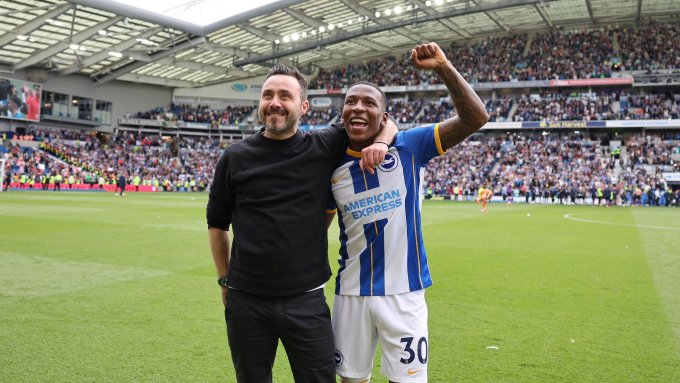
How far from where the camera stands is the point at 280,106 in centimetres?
280

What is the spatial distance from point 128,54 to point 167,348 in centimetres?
4677

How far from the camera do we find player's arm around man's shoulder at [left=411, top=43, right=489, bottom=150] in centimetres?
285

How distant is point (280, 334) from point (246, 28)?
44.7 m

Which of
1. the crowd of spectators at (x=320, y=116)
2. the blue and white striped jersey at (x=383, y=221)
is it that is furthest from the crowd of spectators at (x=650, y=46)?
the blue and white striped jersey at (x=383, y=221)

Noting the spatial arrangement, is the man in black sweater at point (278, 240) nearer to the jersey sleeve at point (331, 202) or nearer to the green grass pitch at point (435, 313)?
the jersey sleeve at point (331, 202)

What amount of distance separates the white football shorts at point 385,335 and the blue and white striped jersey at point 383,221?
2.8 inches

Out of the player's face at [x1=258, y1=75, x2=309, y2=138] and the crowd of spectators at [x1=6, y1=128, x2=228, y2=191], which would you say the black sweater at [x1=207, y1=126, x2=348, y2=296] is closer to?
the player's face at [x1=258, y1=75, x2=309, y2=138]

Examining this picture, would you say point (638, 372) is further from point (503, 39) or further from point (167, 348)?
point (503, 39)

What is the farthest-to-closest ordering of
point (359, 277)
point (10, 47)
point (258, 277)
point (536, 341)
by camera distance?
point (10, 47) < point (536, 341) < point (359, 277) < point (258, 277)

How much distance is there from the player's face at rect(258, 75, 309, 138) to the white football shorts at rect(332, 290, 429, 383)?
1058mm

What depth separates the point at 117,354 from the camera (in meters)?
4.75

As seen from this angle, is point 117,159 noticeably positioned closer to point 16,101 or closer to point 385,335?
point 16,101

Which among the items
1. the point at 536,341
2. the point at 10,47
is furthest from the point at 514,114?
the point at 536,341

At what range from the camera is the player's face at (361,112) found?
303 centimetres
